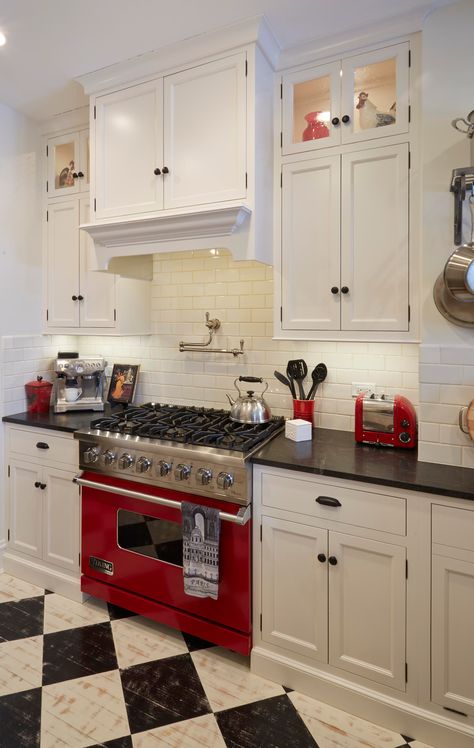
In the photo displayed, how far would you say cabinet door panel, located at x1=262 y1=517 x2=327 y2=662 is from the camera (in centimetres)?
177

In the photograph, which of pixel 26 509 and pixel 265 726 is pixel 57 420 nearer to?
pixel 26 509

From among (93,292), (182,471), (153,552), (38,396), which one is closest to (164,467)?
(182,471)

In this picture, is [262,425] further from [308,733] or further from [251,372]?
[308,733]

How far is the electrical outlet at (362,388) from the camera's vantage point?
2.25m

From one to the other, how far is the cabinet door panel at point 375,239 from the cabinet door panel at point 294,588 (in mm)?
939

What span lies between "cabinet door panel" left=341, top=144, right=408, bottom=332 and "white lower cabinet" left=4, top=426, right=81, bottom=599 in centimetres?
167

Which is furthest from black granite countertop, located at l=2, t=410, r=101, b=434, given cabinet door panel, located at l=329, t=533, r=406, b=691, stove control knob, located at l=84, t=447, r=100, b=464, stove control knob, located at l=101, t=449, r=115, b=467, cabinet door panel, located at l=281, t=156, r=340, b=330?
cabinet door panel, located at l=329, t=533, r=406, b=691

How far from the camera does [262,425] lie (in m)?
2.26

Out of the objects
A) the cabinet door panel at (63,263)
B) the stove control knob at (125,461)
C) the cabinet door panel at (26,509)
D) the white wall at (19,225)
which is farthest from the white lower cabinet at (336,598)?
the white wall at (19,225)

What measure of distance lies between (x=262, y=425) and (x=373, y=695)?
119 centimetres

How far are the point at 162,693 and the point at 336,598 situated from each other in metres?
0.83

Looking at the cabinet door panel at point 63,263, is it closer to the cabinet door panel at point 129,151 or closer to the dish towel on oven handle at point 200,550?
the cabinet door panel at point 129,151

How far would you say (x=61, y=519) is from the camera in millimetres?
2465

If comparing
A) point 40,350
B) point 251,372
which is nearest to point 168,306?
point 251,372
